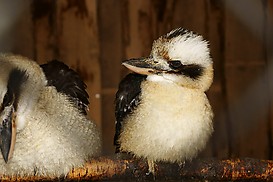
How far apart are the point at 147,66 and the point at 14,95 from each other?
0.27 meters

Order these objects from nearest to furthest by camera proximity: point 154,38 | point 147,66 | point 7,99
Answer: point 7,99 < point 147,66 < point 154,38

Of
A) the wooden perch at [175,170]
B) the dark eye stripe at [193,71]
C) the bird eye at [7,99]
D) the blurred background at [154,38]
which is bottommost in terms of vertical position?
the wooden perch at [175,170]

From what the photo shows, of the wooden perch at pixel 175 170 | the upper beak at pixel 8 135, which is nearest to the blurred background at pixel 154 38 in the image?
the wooden perch at pixel 175 170

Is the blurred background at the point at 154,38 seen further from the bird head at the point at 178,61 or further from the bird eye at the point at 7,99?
the bird eye at the point at 7,99

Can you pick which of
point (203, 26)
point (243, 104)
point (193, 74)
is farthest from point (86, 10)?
point (193, 74)

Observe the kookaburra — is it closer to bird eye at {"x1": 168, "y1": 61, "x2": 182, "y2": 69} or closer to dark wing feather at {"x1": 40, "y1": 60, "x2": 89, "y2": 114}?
dark wing feather at {"x1": 40, "y1": 60, "x2": 89, "y2": 114}

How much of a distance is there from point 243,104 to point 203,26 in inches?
9.3

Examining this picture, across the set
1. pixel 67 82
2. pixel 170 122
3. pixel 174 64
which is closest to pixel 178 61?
pixel 174 64

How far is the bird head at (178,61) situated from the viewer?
→ 5.98ft

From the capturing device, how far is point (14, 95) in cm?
172

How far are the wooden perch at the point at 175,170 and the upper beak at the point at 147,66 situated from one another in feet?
0.59

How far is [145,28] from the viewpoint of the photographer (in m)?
2.45

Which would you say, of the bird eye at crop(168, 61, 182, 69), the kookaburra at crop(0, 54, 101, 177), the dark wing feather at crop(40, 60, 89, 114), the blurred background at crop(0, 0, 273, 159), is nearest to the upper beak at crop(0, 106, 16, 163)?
the kookaburra at crop(0, 54, 101, 177)

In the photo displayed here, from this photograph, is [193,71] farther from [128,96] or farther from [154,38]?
[154,38]
